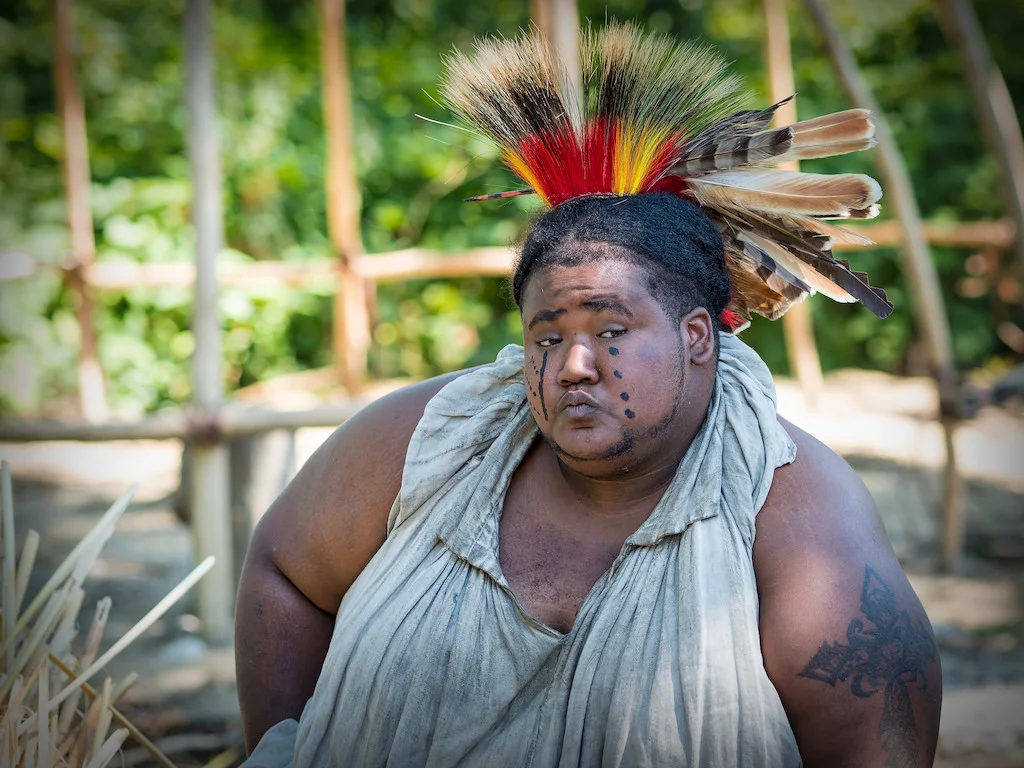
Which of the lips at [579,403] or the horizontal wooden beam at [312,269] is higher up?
the horizontal wooden beam at [312,269]

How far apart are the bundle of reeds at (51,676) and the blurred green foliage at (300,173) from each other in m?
6.30

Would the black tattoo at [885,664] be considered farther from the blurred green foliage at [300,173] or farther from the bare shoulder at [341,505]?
the blurred green foliage at [300,173]

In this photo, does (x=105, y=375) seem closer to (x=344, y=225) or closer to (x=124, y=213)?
(x=124, y=213)

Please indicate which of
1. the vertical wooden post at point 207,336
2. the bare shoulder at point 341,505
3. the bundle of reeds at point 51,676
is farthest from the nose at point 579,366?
the vertical wooden post at point 207,336

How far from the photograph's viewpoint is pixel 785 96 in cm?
707

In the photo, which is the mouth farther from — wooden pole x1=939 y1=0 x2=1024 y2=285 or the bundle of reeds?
wooden pole x1=939 y1=0 x2=1024 y2=285

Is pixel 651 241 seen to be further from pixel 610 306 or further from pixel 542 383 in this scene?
pixel 542 383

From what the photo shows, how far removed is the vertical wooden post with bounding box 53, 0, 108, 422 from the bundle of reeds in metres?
5.37

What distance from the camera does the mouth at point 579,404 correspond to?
5.82 ft

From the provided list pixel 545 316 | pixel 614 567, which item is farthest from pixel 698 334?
pixel 614 567

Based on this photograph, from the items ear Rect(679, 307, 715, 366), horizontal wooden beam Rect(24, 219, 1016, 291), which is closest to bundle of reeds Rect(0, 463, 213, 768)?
ear Rect(679, 307, 715, 366)

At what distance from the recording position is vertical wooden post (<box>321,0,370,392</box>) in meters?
6.73

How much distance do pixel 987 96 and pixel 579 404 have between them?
3.62 m

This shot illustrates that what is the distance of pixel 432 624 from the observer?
1862 millimetres
